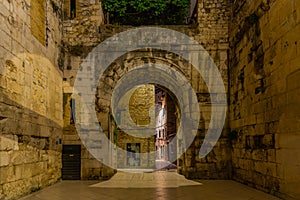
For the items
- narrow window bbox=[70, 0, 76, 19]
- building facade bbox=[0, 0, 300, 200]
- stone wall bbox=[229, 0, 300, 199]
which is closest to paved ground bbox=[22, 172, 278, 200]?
building facade bbox=[0, 0, 300, 200]

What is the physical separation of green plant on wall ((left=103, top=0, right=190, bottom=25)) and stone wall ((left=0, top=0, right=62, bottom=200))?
2.57 metres

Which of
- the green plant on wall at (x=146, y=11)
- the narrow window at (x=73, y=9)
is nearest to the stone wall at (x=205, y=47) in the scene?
the narrow window at (x=73, y=9)

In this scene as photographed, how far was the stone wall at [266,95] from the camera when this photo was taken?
4887 millimetres

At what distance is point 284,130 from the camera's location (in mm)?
5125

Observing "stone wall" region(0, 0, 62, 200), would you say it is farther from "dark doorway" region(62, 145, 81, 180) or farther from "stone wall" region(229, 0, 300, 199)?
"stone wall" region(229, 0, 300, 199)

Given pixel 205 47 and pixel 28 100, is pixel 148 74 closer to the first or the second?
pixel 205 47

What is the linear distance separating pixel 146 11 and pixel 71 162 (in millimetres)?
5351

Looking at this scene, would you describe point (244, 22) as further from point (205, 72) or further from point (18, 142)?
point (18, 142)

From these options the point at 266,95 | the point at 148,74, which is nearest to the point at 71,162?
the point at 148,74

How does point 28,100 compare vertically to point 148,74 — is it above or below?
below

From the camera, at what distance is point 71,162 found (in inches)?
323

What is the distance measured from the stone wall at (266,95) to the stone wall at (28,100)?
13.9ft

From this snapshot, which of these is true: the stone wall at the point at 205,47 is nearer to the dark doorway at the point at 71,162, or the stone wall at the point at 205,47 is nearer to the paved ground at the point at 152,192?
the dark doorway at the point at 71,162

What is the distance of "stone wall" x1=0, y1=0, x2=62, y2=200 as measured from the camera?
4.96 metres
